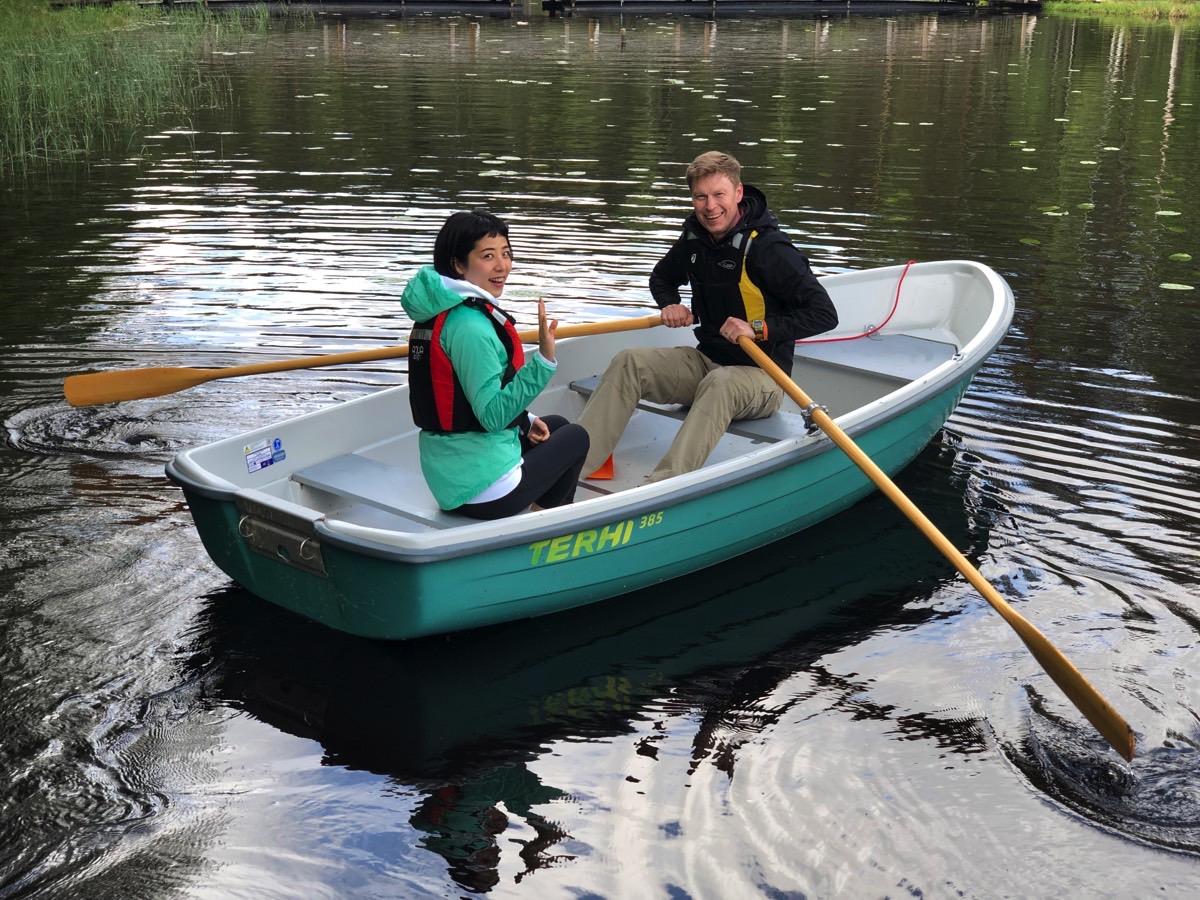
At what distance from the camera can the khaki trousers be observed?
14.6ft

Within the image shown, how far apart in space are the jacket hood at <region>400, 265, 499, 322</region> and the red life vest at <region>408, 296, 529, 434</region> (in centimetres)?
2

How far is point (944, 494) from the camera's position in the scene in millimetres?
5180

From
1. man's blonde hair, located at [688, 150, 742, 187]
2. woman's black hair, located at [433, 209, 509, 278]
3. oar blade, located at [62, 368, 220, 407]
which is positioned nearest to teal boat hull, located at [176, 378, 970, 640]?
woman's black hair, located at [433, 209, 509, 278]

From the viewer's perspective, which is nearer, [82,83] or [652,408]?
[652,408]

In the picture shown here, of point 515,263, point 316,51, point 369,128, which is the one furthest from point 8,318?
point 316,51

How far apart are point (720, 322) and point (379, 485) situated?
143cm

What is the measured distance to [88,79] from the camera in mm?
13148

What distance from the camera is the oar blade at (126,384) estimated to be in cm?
525

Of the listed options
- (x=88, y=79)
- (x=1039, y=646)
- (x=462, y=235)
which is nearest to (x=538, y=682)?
(x=462, y=235)

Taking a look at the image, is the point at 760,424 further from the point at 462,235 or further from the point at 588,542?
the point at 462,235

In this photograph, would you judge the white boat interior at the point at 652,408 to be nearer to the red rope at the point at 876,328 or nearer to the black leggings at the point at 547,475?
the red rope at the point at 876,328

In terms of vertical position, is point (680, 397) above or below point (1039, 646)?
above

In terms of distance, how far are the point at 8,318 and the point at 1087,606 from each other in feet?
18.8

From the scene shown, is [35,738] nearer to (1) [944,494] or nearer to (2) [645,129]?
(1) [944,494]
